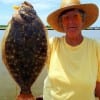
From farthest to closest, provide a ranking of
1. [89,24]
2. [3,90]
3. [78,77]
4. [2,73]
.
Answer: [2,73] < [3,90] < [89,24] < [78,77]

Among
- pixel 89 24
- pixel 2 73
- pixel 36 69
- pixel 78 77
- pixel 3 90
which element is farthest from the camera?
pixel 2 73

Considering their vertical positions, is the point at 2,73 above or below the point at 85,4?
below

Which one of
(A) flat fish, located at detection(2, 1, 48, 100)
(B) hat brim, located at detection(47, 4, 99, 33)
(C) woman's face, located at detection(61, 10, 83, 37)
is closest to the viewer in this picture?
(A) flat fish, located at detection(2, 1, 48, 100)

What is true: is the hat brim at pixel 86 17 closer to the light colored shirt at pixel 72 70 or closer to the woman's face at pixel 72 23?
the woman's face at pixel 72 23

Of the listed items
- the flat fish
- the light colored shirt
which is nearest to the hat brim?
the light colored shirt

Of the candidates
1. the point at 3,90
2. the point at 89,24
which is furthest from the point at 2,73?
the point at 89,24

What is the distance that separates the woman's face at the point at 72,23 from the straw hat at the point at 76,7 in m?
0.06

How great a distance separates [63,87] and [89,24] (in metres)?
0.67

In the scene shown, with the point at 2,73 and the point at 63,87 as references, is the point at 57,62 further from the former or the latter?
the point at 2,73

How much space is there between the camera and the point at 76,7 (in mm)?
3469

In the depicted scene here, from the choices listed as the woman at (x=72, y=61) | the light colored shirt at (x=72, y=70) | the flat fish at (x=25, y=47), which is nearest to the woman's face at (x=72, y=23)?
the woman at (x=72, y=61)

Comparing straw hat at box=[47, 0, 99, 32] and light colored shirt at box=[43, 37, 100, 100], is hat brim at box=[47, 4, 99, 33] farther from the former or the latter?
light colored shirt at box=[43, 37, 100, 100]

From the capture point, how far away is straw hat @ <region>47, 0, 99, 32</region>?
347 centimetres

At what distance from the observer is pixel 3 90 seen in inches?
485
